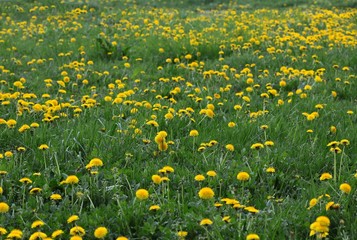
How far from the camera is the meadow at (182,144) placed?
2.82 metres

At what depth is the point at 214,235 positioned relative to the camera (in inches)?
105

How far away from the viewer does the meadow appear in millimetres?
2820

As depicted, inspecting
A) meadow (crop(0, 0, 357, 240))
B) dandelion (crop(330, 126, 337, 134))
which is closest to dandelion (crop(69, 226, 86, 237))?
meadow (crop(0, 0, 357, 240))

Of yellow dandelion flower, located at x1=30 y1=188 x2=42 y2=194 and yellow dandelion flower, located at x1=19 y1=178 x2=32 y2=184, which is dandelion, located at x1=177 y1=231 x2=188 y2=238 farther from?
yellow dandelion flower, located at x1=19 y1=178 x2=32 y2=184

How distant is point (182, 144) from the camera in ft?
13.5

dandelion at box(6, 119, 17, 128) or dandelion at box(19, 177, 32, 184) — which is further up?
dandelion at box(6, 119, 17, 128)

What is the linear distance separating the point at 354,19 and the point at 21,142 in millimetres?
9074

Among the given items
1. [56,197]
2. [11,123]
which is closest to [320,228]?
[56,197]

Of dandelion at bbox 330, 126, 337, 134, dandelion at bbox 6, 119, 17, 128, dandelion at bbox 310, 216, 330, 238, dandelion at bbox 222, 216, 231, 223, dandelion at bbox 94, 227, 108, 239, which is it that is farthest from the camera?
dandelion at bbox 330, 126, 337, 134

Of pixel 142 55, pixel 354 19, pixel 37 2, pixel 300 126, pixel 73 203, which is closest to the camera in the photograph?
pixel 73 203

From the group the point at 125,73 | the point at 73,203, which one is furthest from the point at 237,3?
the point at 73,203

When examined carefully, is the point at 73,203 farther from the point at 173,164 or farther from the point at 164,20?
the point at 164,20

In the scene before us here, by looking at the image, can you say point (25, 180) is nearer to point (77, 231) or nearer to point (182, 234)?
point (77, 231)

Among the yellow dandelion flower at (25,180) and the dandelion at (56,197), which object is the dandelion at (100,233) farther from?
the yellow dandelion flower at (25,180)
